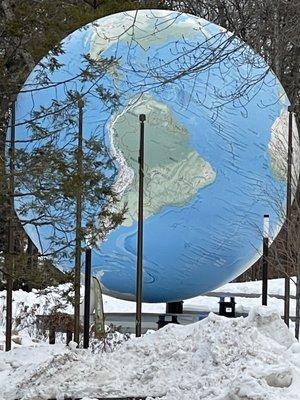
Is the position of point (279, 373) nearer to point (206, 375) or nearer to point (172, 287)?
point (206, 375)

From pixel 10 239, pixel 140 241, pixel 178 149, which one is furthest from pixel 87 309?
pixel 178 149

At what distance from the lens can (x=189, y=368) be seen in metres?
6.88

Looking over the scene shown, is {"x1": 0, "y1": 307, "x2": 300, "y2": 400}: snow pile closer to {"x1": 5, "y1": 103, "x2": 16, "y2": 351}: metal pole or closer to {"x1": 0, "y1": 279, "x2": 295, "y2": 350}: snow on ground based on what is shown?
{"x1": 5, "y1": 103, "x2": 16, "y2": 351}: metal pole

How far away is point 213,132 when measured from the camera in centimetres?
1109

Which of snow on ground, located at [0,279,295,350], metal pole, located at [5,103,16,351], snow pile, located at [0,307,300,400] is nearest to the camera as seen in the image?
snow pile, located at [0,307,300,400]

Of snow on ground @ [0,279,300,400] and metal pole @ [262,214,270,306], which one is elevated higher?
metal pole @ [262,214,270,306]

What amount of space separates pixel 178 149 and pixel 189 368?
445 centimetres

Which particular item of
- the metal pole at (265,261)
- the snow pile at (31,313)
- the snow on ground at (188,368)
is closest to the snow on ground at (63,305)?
the snow pile at (31,313)

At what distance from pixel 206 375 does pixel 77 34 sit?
20.2ft

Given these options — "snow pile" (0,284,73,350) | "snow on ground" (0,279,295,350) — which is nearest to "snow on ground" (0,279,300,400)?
"snow pile" (0,284,73,350)

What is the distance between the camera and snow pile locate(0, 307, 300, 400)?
634 centimetres

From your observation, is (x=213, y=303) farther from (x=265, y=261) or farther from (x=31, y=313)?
(x=265, y=261)

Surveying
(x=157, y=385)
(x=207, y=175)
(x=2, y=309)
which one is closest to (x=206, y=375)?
(x=157, y=385)

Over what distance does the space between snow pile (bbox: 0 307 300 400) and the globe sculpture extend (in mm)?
3315
